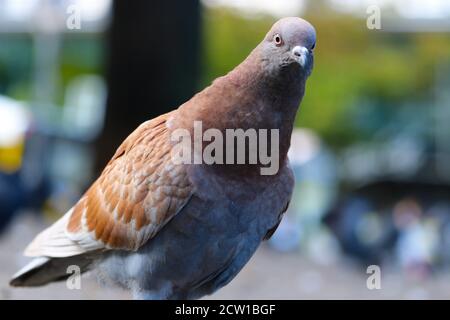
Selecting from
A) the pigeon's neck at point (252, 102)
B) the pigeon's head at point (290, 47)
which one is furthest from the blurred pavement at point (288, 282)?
the pigeon's head at point (290, 47)

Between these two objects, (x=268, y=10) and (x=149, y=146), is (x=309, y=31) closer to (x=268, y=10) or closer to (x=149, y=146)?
(x=149, y=146)

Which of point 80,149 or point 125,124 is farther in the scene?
point 80,149

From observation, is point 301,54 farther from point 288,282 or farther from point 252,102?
point 288,282

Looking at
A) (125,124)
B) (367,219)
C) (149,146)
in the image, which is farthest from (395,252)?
(149,146)

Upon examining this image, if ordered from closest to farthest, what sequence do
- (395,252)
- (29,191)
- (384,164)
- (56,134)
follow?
(395,252), (29,191), (56,134), (384,164)

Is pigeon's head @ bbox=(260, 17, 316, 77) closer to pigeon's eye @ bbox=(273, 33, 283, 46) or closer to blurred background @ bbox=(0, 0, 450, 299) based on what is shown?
pigeon's eye @ bbox=(273, 33, 283, 46)

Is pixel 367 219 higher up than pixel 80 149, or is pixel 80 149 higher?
pixel 80 149
